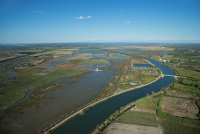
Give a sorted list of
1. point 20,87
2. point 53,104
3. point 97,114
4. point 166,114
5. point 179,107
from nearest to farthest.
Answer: point 166,114, point 97,114, point 179,107, point 53,104, point 20,87

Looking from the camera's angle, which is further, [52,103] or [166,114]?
[52,103]

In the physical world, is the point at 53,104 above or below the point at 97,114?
above

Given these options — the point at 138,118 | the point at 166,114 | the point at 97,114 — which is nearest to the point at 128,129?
the point at 138,118

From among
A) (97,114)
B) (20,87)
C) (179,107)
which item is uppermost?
(20,87)

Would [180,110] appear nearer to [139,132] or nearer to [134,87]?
[139,132]

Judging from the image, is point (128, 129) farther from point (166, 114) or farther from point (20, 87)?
point (20, 87)

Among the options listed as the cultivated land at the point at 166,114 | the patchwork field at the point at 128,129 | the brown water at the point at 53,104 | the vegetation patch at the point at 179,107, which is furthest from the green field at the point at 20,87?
the vegetation patch at the point at 179,107

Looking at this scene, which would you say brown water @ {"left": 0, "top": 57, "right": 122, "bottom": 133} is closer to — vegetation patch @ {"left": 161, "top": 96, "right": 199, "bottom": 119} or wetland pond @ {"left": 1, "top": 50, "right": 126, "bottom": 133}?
wetland pond @ {"left": 1, "top": 50, "right": 126, "bottom": 133}

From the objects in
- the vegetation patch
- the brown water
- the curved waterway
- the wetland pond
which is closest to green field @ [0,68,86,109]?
the wetland pond

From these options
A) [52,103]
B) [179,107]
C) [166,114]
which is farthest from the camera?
[52,103]

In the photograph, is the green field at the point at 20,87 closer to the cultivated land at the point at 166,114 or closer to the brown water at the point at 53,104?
the brown water at the point at 53,104

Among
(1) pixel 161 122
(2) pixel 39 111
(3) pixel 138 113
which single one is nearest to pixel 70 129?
(2) pixel 39 111

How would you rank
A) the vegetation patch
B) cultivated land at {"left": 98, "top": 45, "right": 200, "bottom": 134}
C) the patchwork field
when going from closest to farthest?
the patchwork field < cultivated land at {"left": 98, "top": 45, "right": 200, "bottom": 134} < the vegetation patch
